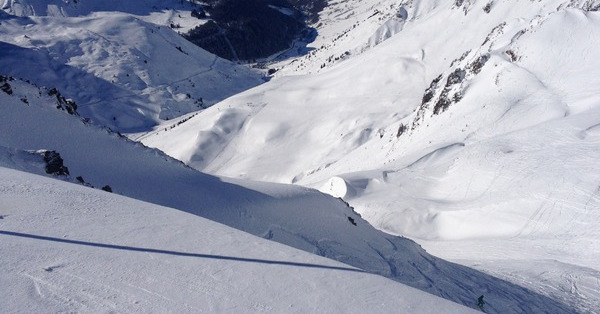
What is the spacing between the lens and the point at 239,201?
10008 mm

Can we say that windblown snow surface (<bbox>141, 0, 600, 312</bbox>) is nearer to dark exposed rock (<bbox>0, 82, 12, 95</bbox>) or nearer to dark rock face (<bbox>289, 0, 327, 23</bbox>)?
dark exposed rock (<bbox>0, 82, 12, 95</bbox>)

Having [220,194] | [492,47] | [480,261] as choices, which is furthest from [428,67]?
[220,194]

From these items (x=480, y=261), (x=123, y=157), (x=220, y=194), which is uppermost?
(x=123, y=157)

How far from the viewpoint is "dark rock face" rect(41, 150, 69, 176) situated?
8227mm

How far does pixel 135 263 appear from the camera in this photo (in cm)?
406

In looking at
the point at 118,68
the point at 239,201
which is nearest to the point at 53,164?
the point at 239,201

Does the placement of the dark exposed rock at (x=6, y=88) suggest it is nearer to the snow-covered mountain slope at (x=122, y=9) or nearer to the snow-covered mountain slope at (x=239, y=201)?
the snow-covered mountain slope at (x=239, y=201)

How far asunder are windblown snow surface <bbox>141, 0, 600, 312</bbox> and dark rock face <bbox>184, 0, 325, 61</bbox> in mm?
51907

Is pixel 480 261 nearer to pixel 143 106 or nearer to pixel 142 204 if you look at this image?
pixel 142 204

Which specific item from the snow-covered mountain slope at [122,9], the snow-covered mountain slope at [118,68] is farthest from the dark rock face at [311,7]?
the snow-covered mountain slope at [118,68]

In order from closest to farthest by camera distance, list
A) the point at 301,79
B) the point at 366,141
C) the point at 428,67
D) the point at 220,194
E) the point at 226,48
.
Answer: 1. the point at 220,194
2. the point at 366,141
3. the point at 428,67
4. the point at 301,79
5. the point at 226,48

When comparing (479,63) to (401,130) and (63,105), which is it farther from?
(63,105)

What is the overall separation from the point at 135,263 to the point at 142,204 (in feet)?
4.76

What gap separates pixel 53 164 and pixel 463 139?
62.0 feet
